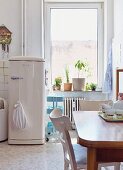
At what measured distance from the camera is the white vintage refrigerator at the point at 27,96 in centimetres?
416

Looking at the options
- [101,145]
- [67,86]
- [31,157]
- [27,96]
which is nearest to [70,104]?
[67,86]

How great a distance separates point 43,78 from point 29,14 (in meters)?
1.49

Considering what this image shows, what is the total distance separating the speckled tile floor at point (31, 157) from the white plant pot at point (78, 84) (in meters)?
1.43

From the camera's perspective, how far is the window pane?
18.3 ft

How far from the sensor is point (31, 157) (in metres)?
3.55

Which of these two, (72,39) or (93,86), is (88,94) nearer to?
(93,86)

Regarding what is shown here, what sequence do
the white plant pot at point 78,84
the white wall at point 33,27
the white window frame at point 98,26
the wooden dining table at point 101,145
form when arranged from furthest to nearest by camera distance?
1. the white window frame at point 98,26
2. the white plant pot at point 78,84
3. the white wall at point 33,27
4. the wooden dining table at point 101,145

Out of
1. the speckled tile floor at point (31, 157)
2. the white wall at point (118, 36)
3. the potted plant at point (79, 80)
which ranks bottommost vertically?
the speckled tile floor at point (31, 157)

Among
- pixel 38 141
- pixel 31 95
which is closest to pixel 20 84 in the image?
pixel 31 95

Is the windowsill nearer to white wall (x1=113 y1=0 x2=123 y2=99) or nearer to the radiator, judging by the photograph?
the radiator

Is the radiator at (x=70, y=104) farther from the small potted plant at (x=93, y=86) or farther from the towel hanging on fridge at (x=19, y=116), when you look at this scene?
the towel hanging on fridge at (x=19, y=116)

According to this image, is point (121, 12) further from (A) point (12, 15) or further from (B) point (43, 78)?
(A) point (12, 15)

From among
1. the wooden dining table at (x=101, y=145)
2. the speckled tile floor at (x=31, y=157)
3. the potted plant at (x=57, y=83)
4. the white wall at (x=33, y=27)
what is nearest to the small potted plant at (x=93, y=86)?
the potted plant at (x=57, y=83)

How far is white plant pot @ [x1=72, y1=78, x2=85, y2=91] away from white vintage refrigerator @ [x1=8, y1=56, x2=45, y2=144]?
1.28 metres
